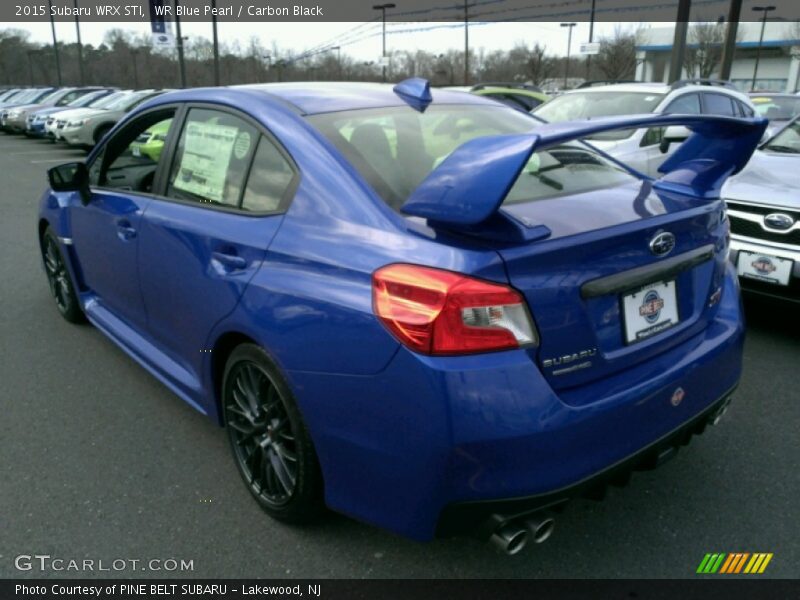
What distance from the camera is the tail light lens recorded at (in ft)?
5.51

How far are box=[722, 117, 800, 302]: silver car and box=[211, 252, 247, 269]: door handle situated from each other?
303 cm

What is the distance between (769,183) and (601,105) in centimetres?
326

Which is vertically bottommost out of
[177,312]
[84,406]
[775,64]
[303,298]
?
[84,406]

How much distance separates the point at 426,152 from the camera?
7.70 ft

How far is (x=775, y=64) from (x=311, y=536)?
73.5 metres

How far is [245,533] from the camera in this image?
7.72 feet

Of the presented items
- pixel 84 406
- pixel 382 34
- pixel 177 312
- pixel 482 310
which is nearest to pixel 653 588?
pixel 482 310

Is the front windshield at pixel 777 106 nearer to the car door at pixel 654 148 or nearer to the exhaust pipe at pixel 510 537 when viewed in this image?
the car door at pixel 654 148

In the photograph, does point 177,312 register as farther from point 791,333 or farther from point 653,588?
point 791,333

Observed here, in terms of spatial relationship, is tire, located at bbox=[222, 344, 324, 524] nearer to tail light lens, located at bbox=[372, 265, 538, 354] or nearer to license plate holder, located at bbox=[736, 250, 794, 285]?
tail light lens, located at bbox=[372, 265, 538, 354]

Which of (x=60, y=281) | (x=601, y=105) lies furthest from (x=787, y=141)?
(x=60, y=281)

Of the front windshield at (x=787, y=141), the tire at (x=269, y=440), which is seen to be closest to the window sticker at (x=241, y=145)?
the tire at (x=269, y=440)

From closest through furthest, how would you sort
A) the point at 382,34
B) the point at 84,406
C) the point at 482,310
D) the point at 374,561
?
the point at 482,310, the point at 374,561, the point at 84,406, the point at 382,34

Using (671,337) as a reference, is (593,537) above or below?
below
